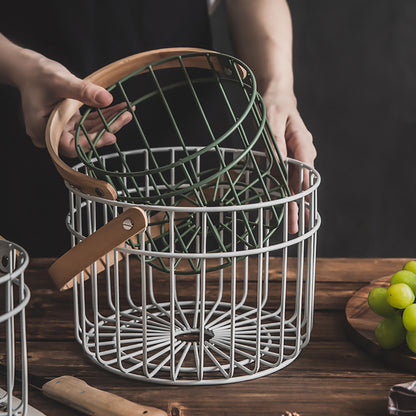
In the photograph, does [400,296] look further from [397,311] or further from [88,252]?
[88,252]

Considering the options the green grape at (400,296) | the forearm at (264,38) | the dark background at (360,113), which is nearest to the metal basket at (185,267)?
the green grape at (400,296)

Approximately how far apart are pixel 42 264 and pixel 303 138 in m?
0.49

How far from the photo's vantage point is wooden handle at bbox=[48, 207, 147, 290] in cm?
63

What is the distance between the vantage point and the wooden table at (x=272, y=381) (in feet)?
2.17

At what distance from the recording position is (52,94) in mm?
807

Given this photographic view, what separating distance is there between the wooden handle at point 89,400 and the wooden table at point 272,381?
0.01m

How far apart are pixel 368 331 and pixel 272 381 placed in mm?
165

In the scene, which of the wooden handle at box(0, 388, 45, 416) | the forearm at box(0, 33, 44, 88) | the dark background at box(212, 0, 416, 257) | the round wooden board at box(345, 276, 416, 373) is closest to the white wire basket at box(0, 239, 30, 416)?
the wooden handle at box(0, 388, 45, 416)

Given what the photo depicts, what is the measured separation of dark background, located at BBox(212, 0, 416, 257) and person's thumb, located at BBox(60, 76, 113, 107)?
3.74 ft

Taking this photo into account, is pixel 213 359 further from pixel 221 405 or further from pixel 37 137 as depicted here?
pixel 37 137

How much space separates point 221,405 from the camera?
2.18ft

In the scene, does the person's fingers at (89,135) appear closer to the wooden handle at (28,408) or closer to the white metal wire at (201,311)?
the white metal wire at (201,311)

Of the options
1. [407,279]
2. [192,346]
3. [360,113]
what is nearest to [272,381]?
[192,346]

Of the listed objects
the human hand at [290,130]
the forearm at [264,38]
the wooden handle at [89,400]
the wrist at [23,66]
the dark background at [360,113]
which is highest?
the wrist at [23,66]
